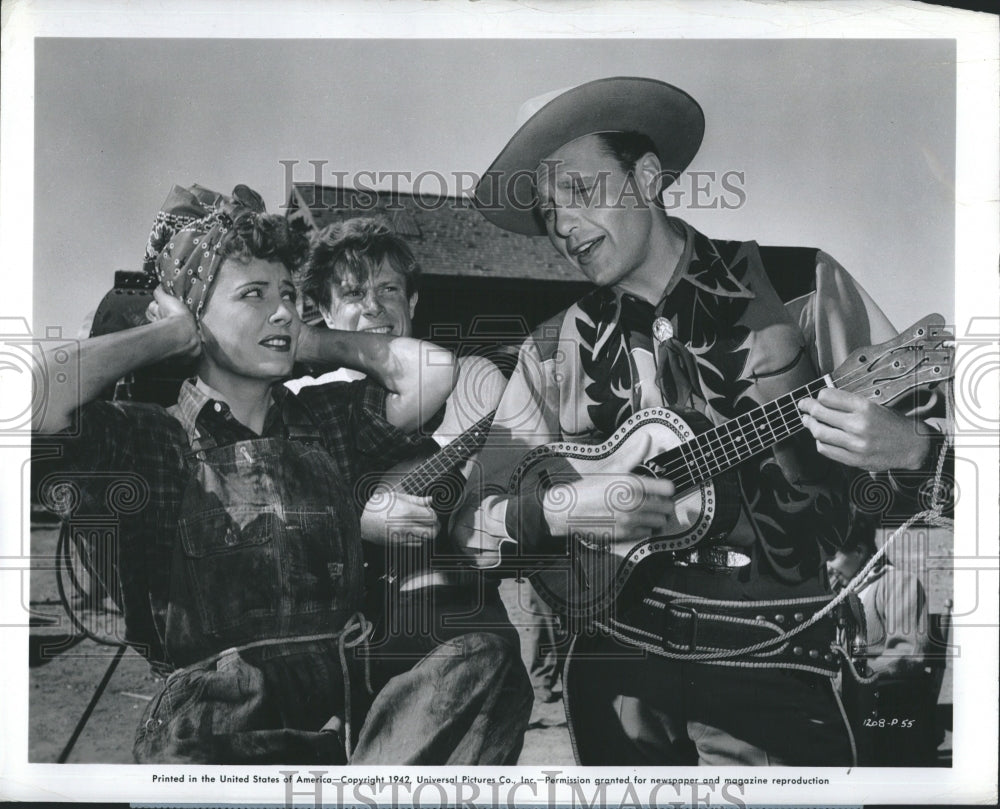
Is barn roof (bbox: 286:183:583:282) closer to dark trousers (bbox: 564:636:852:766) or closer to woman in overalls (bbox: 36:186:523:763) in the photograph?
woman in overalls (bbox: 36:186:523:763)

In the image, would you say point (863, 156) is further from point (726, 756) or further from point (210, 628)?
point (210, 628)

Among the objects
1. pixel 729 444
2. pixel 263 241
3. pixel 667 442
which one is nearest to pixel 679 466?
pixel 667 442

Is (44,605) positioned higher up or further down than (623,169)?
further down

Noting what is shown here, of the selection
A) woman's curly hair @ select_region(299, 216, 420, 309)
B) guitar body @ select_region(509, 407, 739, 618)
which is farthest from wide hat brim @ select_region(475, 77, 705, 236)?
guitar body @ select_region(509, 407, 739, 618)

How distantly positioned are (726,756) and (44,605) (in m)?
3.11

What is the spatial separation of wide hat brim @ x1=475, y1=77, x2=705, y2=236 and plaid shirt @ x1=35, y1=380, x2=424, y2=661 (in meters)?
1.00

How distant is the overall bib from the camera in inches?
173

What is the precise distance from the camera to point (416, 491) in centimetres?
446

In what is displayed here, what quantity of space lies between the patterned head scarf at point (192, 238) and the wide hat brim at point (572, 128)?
1093 millimetres

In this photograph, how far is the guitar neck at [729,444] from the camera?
4332mm

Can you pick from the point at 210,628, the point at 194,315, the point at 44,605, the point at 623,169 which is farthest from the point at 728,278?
the point at 44,605

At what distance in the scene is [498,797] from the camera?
14.7 feet

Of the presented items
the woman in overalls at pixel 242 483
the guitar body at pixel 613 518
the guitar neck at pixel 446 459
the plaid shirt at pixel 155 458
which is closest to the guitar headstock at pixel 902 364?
the guitar body at pixel 613 518

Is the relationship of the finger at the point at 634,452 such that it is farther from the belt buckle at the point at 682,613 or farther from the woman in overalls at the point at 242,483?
the woman in overalls at the point at 242,483
